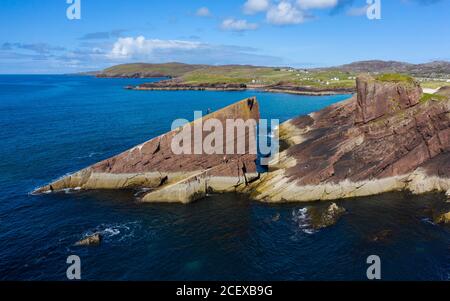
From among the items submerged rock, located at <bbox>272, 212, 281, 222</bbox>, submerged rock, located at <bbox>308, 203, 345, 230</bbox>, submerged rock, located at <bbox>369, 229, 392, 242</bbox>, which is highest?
submerged rock, located at <bbox>308, 203, 345, 230</bbox>

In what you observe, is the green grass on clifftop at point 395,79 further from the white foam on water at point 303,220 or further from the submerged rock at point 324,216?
the white foam on water at point 303,220

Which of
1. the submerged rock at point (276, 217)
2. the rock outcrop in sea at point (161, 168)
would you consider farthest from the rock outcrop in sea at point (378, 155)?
the submerged rock at point (276, 217)

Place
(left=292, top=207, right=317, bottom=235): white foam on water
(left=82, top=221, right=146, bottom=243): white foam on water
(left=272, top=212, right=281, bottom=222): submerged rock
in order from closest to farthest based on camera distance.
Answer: (left=82, top=221, right=146, bottom=243): white foam on water
(left=292, top=207, right=317, bottom=235): white foam on water
(left=272, top=212, right=281, bottom=222): submerged rock

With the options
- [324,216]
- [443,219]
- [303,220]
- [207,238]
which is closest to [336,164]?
[324,216]

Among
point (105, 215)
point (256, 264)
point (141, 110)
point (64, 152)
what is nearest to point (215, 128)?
point (105, 215)

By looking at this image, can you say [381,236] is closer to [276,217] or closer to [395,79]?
[276,217]

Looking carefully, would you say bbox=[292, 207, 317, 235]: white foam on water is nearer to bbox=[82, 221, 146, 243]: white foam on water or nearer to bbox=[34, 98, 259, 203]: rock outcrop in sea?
bbox=[34, 98, 259, 203]: rock outcrop in sea

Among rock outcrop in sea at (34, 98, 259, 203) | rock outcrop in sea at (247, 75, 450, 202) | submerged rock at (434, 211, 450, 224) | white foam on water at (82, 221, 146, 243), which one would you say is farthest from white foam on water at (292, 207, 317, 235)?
white foam on water at (82, 221, 146, 243)

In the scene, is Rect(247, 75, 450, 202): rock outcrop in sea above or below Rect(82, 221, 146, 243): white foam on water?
above
